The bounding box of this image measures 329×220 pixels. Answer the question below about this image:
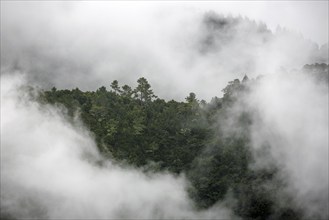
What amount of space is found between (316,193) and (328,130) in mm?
4591

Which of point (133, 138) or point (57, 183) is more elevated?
point (133, 138)

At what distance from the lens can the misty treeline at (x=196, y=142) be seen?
1383 inches

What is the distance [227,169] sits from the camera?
38.4 m

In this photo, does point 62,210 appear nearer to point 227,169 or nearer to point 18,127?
point 18,127

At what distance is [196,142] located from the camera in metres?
43.6

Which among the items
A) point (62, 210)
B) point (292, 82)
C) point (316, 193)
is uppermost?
point (292, 82)

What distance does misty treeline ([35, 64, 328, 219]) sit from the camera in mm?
35125

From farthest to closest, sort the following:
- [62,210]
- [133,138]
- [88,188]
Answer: [133,138] < [88,188] < [62,210]

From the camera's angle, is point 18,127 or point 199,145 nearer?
point 18,127

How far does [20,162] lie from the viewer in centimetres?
3300

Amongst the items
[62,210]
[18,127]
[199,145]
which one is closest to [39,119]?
[18,127]

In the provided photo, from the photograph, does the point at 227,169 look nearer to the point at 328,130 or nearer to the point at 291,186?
the point at 291,186

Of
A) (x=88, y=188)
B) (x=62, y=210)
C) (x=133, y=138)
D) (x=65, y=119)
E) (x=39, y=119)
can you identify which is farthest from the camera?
(x=133, y=138)

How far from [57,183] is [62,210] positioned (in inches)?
77.8
